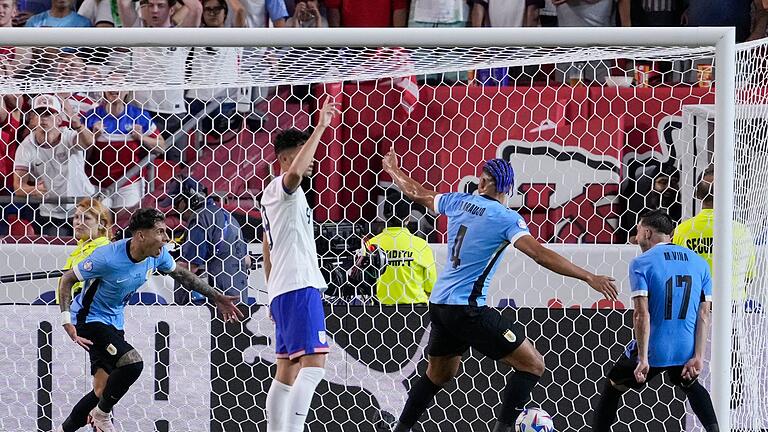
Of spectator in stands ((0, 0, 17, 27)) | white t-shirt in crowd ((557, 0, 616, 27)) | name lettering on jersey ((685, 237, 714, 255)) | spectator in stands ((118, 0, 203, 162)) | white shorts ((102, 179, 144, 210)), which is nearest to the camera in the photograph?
spectator in stands ((118, 0, 203, 162))

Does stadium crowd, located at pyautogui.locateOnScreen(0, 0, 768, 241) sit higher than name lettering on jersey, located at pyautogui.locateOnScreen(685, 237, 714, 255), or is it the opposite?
stadium crowd, located at pyautogui.locateOnScreen(0, 0, 768, 241)

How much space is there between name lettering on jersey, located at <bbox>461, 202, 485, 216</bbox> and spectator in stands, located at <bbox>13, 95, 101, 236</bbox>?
8.40ft

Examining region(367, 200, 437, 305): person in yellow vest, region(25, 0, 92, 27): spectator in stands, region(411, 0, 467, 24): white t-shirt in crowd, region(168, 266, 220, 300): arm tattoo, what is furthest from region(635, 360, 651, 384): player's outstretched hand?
region(25, 0, 92, 27): spectator in stands

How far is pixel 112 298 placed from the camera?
21.9ft

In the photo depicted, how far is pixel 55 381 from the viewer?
22.8 feet

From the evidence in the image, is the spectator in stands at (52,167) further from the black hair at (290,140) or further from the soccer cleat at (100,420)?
the black hair at (290,140)

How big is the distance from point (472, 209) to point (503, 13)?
3.51 meters

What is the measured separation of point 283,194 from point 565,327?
76.7 inches

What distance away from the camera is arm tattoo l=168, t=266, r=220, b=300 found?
654 cm

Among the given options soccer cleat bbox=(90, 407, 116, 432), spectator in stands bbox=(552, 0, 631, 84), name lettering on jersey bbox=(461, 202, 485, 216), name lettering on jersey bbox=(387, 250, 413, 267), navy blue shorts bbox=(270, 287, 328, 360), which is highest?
spectator in stands bbox=(552, 0, 631, 84)

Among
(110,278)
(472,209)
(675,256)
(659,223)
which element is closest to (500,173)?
(472,209)

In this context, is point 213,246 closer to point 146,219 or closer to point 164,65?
point 146,219

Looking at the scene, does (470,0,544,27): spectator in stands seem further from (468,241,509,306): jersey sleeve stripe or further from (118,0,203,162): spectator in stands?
(468,241,509,306): jersey sleeve stripe

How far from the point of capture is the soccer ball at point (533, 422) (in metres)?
6.17
